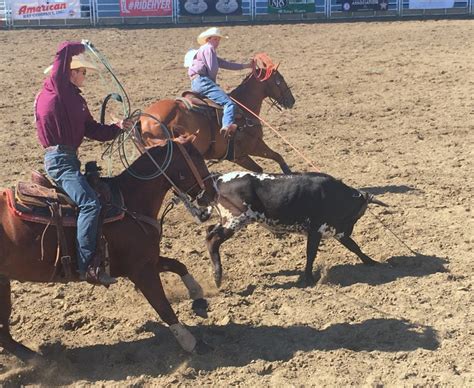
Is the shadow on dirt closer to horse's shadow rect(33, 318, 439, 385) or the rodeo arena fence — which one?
horse's shadow rect(33, 318, 439, 385)

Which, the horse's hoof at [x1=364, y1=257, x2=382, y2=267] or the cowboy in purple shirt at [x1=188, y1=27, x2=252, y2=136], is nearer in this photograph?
the horse's hoof at [x1=364, y1=257, x2=382, y2=267]

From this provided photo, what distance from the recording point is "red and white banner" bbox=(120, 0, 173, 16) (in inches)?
981

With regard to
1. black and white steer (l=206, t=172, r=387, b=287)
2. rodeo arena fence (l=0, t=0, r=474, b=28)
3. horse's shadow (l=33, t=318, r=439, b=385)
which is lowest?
horse's shadow (l=33, t=318, r=439, b=385)

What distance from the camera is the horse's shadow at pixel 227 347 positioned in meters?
4.45

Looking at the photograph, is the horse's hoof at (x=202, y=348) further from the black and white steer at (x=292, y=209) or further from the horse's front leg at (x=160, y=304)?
the black and white steer at (x=292, y=209)

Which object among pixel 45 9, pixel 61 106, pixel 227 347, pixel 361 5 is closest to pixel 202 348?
pixel 227 347

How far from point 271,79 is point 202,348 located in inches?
198

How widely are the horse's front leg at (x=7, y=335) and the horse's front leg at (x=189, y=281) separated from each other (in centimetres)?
117

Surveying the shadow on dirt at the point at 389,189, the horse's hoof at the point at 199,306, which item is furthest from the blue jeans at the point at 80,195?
the shadow on dirt at the point at 389,189

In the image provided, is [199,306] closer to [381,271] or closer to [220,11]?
[381,271]

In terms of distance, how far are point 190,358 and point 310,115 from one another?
7896 mm

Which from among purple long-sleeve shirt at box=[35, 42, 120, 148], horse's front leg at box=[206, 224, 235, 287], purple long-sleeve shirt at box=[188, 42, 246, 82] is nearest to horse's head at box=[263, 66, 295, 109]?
purple long-sleeve shirt at box=[188, 42, 246, 82]

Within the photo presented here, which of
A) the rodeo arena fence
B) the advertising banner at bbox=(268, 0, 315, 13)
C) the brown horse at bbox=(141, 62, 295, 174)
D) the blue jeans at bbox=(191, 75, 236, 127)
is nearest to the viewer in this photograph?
the brown horse at bbox=(141, 62, 295, 174)

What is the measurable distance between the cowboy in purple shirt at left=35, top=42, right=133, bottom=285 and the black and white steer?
1709 mm
